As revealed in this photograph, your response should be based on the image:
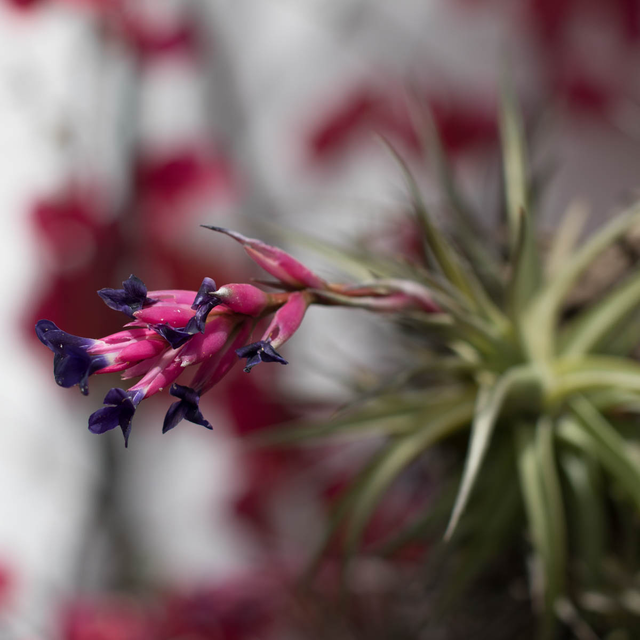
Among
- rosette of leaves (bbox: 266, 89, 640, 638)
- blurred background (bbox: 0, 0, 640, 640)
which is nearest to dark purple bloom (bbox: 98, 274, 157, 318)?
rosette of leaves (bbox: 266, 89, 640, 638)

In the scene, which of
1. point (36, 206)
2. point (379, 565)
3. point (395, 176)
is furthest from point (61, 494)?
point (395, 176)

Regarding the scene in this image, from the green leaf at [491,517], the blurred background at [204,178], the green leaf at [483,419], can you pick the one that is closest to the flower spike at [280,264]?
the green leaf at [483,419]

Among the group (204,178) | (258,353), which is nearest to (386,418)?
(258,353)

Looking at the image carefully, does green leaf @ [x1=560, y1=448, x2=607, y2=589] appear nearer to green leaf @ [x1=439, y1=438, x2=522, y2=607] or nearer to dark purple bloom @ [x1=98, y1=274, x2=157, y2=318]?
green leaf @ [x1=439, y1=438, x2=522, y2=607]

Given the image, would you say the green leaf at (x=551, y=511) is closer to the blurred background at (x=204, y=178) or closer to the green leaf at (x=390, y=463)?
the green leaf at (x=390, y=463)

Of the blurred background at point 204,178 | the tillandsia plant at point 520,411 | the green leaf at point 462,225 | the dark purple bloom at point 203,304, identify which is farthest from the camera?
the blurred background at point 204,178

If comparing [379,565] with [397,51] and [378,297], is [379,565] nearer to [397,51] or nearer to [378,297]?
[378,297]
